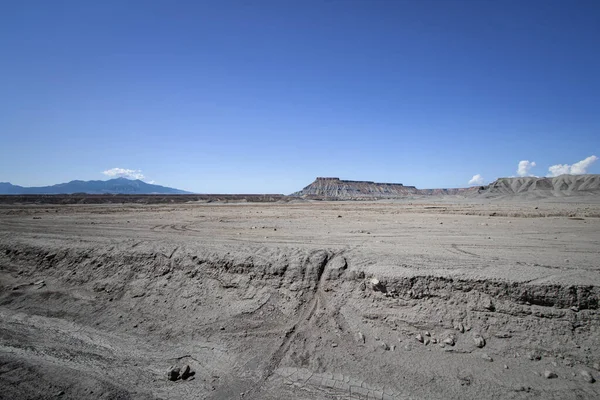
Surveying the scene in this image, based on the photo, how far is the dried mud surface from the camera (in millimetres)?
4477

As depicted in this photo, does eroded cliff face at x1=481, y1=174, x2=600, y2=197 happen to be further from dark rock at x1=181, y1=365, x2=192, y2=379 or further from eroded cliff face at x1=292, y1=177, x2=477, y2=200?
dark rock at x1=181, y1=365, x2=192, y2=379

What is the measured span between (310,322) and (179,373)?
2651mm

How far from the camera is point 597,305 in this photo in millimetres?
4801

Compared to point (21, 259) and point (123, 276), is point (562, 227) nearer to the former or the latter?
point (123, 276)

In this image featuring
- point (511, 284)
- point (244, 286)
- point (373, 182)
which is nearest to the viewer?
point (511, 284)

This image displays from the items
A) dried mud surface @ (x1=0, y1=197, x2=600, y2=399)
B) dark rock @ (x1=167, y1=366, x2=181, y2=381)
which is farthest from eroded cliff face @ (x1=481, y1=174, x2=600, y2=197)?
dark rock @ (x1=167, y1=366, x2=181, y2=381)

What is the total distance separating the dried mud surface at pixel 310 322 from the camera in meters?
4.48

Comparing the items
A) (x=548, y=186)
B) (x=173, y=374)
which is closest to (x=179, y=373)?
(x=173, y=374)

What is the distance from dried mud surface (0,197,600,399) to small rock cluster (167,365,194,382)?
106 millimetres

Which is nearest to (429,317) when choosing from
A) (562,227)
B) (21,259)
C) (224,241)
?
(224,241)

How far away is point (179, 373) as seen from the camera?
4.84 meters

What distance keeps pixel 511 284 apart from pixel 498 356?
1417mm

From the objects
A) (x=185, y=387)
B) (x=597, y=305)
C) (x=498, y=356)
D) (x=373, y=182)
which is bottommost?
(x=185, y=387)

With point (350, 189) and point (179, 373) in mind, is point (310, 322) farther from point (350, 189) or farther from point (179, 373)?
point (350, 189)
